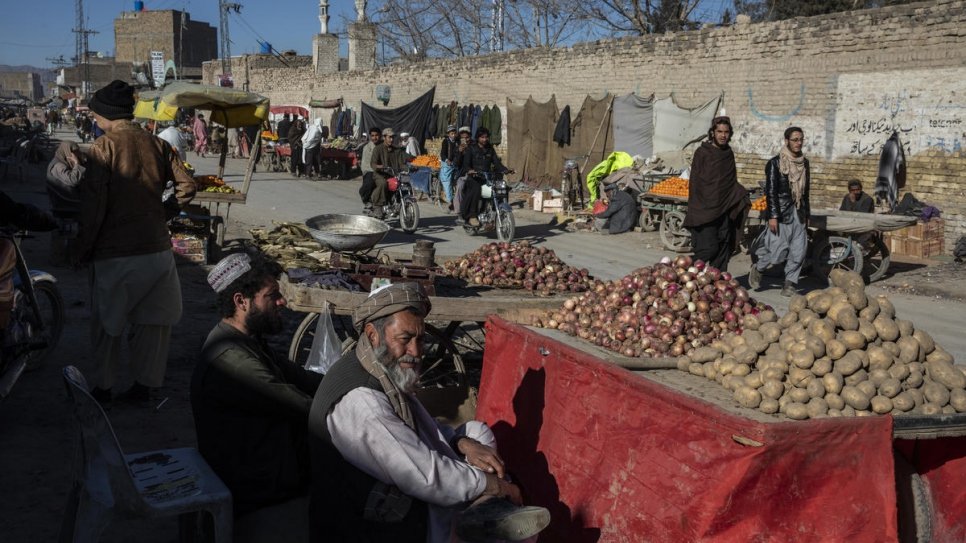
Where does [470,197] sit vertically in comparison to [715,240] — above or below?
above

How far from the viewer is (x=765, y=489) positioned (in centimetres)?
309

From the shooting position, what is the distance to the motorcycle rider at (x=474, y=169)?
14219 mm

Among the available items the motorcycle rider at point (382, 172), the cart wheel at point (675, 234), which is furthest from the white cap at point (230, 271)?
the motorcycle rider at point (382, 172)

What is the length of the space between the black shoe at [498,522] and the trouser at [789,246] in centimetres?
773

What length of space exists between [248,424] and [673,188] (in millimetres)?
11869

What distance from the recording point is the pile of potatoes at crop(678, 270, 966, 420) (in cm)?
343

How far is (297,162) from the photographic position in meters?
26.4

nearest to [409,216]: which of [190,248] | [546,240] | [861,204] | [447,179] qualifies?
[546,240]

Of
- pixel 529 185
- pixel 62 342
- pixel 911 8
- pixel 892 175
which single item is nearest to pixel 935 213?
pixel 892 175

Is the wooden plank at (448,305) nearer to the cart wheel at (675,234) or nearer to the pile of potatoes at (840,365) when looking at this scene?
the pile of potatoes at (840,365)

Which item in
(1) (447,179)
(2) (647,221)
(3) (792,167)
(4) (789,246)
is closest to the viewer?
(3) (792,167)

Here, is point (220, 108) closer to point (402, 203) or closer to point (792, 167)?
point (402, 203)

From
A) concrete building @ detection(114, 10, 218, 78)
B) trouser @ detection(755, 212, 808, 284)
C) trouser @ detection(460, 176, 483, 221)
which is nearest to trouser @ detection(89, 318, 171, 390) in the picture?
trouser @ detection(755, 212, 808, 284)

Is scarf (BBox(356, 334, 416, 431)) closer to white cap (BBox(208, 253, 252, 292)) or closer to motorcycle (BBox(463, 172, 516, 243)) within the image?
white cap (BBox(208, 253, 252, 292))
